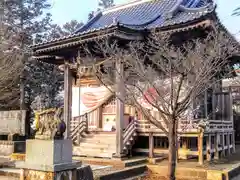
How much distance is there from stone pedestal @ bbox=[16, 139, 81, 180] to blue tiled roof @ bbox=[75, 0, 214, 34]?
5770 mm

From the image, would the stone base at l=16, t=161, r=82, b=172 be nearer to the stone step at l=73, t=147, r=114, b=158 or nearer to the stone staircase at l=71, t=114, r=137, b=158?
the stone step at l=73, t=147, r=114, b=158

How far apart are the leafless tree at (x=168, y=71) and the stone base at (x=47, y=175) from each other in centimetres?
229

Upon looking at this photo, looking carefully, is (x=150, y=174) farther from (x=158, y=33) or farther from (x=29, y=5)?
(x=29, y=5)

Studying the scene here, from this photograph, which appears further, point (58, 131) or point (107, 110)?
point (107, 110)

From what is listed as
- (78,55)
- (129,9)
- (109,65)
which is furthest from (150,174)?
Result: (129,9)

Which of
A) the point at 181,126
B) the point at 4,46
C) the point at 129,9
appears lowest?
the point at 181,126

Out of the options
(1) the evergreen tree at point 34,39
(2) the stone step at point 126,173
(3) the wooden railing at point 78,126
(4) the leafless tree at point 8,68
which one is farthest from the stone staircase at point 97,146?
(1) the evergreen tree at point 34,39

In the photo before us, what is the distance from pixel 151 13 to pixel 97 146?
7338mm

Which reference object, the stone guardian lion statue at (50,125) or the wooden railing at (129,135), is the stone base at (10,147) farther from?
the stone guardian lion statue at (50,125)

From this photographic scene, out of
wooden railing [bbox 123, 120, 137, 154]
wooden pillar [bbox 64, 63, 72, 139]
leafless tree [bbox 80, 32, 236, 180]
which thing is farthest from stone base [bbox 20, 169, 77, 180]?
wooden pillar [bbox 64, 63, 72, 139]

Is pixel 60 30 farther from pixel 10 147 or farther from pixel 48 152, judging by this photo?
pixel 48 152

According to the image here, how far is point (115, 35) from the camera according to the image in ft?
38.2

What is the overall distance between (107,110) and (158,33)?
205 inches

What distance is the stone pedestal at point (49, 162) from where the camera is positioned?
689cm
